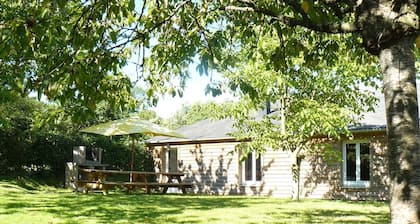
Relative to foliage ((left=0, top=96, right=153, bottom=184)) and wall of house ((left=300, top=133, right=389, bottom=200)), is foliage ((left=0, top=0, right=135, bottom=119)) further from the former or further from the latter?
foliage ((left=0, top=96, right=153, bottom=184))

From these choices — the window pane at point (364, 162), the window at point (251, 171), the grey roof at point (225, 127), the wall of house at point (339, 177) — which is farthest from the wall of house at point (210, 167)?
the window pane at point (364, 162)

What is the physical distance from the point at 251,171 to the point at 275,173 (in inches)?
54.9

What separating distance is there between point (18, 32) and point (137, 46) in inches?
65.7

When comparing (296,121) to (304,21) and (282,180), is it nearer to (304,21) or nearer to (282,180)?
(282,180)

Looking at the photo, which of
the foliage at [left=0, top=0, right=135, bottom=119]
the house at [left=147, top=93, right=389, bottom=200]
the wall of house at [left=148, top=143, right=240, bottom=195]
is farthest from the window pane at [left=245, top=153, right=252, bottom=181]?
the foliage at [left=0, top=0, right=135, bottom=119]

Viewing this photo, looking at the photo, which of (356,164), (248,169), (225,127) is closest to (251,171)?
(248,169)

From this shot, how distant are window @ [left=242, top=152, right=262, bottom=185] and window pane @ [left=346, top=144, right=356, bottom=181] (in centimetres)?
365

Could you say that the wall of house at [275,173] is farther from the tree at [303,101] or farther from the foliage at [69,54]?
the foliage at [69,54]

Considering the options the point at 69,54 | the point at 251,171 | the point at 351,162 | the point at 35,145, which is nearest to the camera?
the point at 69,54

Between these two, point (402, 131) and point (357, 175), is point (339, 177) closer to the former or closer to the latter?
point (357, 175)

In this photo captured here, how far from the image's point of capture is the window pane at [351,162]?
15797 millimetres

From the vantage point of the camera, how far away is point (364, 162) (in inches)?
615

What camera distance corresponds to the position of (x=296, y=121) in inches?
508

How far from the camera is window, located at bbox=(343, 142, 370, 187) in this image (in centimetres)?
1551
